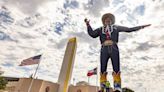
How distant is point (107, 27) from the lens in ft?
24.3

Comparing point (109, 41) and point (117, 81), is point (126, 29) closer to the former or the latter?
point (109, 41)

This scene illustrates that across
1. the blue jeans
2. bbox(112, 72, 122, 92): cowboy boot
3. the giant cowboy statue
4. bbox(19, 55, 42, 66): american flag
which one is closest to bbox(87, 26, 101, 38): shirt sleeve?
the giant cowboy statue

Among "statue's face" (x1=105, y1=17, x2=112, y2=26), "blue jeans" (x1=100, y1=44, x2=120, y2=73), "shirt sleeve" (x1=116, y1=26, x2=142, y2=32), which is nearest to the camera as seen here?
"blue jeans" (x1=100, y1=44, x2=120, y2=73)

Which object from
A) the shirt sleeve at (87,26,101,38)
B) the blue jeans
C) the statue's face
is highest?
the statue's face

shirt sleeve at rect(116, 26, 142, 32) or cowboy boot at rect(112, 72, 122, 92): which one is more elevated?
shirt sleeve at rect(116, 26, 142, 32)

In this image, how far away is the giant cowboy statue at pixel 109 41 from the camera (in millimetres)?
6617

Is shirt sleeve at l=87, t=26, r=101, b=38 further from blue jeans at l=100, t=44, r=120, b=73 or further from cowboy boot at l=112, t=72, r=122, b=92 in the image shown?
cowboy boot at l=112, t=72, r=122, b=92

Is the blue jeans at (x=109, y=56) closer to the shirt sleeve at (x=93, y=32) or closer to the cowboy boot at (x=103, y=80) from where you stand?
the cowboy boot at (x=103, y=80)

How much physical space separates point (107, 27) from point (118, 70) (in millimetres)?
1924

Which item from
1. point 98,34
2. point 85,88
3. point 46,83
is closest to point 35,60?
point 98,34

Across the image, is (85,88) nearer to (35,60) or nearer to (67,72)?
(67,72)

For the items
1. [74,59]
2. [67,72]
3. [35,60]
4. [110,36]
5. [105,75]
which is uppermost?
[74,59]

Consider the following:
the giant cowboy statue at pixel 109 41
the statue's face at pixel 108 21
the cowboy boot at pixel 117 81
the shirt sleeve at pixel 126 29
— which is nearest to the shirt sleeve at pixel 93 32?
the giant cowboy statue at pixel 109 41

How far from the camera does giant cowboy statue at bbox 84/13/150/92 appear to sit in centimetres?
662
